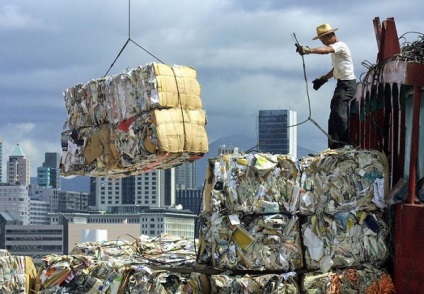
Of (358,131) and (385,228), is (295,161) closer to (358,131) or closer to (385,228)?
(385,228)

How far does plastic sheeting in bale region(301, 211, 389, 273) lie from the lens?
10531mm

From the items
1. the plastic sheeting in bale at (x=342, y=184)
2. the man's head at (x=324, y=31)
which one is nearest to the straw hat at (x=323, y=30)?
the man's head at (x=324, y=31)

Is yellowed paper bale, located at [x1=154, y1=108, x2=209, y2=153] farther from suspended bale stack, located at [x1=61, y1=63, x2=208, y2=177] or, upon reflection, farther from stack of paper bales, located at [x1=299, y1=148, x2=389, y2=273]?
stack of paper bales, located at [x1=299, y1=148, x2=389, y2=273]

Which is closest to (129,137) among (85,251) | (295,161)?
(85,251)

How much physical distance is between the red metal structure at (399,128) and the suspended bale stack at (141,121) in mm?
1989

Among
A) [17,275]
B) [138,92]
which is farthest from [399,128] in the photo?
[17,275]

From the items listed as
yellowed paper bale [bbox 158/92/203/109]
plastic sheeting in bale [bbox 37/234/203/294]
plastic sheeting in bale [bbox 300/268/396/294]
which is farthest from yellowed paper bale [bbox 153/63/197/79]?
plastic sheeting in bale [bbox 300/268/396/294]

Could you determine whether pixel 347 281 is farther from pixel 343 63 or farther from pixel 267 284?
pixel 343 63

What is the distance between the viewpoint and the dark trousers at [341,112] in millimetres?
13312

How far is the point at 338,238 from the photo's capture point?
34.6ft

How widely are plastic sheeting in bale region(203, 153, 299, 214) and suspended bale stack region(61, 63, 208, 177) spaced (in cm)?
246

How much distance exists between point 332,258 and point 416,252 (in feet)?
2.55

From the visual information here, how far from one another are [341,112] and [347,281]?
10.8ft

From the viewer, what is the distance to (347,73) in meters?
13.4
